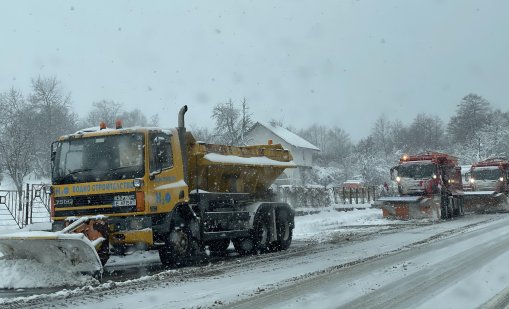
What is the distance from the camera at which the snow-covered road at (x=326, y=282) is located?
7.20 meters

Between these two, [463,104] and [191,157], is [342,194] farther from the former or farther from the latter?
[463,104]

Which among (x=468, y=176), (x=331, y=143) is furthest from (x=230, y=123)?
(x=331, y=143)

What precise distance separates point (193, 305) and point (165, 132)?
475cm

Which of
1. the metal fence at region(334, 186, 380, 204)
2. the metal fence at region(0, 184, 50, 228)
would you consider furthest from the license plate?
the metal fence at region(334, 186, 380, 204)

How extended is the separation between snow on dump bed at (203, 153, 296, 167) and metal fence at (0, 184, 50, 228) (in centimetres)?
824

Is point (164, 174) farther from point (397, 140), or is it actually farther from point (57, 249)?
point (397, 140)

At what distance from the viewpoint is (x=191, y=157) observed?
11.8m

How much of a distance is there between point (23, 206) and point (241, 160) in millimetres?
9280

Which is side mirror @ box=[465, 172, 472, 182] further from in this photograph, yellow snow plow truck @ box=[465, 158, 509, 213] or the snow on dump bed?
the snow on dump bed

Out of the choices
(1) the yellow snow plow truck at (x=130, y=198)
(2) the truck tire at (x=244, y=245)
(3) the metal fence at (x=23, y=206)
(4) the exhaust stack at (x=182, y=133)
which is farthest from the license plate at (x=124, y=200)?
(3) the metal fence at (x=23, y=206)

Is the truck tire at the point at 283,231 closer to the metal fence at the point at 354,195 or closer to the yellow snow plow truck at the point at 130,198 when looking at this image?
the yellow snow plow truck at the point at 130,198

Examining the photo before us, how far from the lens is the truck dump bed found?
11922mm

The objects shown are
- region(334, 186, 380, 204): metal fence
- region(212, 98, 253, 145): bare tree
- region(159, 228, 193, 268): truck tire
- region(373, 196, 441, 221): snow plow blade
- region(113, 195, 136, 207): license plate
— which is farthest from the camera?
region(212, 98, 253, 145): bare tree

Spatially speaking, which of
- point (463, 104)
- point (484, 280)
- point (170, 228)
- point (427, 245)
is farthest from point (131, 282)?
point (463, 104)
